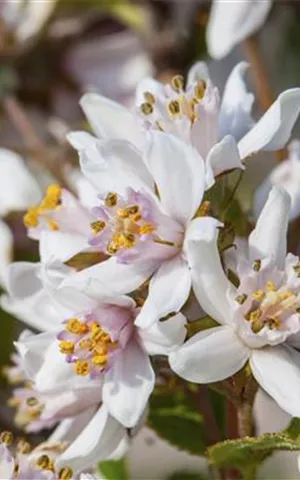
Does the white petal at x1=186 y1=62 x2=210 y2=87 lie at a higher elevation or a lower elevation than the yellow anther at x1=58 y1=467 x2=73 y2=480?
A: higher

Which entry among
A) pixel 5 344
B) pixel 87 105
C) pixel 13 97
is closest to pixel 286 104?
pixel 87 105

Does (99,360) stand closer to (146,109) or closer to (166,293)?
(166,293)

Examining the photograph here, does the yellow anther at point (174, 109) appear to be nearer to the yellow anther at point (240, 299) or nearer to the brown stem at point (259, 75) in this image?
the yellow anther at point (240, 299)

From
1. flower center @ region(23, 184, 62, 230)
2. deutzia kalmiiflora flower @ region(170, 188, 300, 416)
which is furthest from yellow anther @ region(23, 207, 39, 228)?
deutzia kalmiiflora flower @ region(170, 188, 300, 416)

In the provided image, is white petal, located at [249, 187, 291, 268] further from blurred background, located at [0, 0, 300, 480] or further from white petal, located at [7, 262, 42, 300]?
blurred background, located at [0, 0, 300, 480]

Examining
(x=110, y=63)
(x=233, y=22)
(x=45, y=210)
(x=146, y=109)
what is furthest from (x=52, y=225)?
(x=110, y=63)

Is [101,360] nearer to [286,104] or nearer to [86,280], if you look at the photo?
[86,280]

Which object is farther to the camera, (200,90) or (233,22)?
(233,22)
